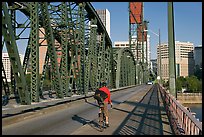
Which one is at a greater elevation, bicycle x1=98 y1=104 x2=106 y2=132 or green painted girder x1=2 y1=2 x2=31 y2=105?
green painted girder x1=2 y1=2 x2=31 y2=105

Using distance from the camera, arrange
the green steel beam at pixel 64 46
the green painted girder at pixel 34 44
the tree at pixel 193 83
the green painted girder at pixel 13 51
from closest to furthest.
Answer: the green painted girder at pixel 13 51 → the green painted girder at pixel 34 44 → the green steel beam at pixel 64 46 → the tree at pixel 193 83

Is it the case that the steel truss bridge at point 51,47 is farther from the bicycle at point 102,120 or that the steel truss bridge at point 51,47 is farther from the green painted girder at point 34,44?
the bicycle at point 102,120

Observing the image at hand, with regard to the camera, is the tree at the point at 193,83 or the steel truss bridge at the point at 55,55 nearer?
the steel truss bridge at the point at 55,55

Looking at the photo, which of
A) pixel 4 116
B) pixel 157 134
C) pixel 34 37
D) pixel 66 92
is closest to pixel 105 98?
pixel 157 134

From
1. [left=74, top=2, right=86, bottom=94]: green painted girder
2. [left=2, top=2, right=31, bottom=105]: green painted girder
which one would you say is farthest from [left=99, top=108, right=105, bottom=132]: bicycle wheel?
[left=74, top=2, right=86, bottom=94]: green painted girder

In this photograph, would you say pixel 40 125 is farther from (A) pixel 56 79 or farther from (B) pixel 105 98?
(A) pixel 56 79

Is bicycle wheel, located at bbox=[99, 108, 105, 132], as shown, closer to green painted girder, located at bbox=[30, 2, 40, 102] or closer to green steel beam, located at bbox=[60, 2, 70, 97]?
green painted girder, located at bbox=[30, 2, 40, 102]

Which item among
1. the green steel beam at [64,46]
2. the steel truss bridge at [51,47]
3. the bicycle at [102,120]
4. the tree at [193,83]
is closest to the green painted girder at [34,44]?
the steel truss bridge at [51,47]

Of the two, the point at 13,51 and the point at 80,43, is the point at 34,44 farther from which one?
the point at 80,43

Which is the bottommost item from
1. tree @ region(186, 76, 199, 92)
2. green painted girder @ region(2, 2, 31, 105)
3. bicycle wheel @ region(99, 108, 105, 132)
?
tree @ region(186, 76, 199, 92)

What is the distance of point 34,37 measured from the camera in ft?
57.5

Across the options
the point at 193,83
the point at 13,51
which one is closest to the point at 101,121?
the point at 13,51

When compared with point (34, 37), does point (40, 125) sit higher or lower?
lower

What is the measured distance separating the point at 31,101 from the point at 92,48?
16.8 m
